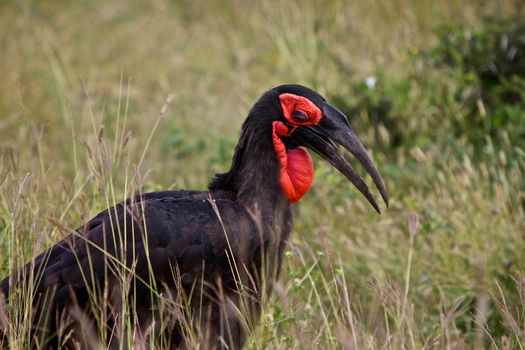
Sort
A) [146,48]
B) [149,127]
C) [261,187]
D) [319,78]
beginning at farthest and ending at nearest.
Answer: [146,48] < [149,127] < [319,78] < [261,187]

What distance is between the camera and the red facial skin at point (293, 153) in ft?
12.8

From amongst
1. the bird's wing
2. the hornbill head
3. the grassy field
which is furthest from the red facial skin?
the grassy field

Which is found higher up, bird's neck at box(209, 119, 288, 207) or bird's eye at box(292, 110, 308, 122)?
bird's eye at box(292, 110, 308, 122)

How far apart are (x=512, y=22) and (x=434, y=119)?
95cm

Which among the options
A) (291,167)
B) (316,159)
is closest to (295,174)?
(291,167)

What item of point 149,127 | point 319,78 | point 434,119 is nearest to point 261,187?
point 434,119

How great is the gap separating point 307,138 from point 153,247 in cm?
79

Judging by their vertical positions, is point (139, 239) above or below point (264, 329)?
above

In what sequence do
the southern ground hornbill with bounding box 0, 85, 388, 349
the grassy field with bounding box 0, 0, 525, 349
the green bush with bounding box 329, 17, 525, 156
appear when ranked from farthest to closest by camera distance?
the green bush with bounding box 329, 17, 525, 156 < the grassy field with bounding box 0, 0, 525, 349 < the southern ground hornbill with bounding box 0, 85, 388, 349

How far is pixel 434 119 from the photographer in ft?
20.8

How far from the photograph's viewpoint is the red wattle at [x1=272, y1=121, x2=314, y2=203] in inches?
156

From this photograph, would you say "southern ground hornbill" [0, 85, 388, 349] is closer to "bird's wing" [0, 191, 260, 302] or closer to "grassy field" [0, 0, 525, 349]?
"bird's wing" [0, 191, 260, 302]

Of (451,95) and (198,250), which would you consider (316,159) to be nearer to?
(451,95)

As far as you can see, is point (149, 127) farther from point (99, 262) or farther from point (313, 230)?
point (99, 262)
